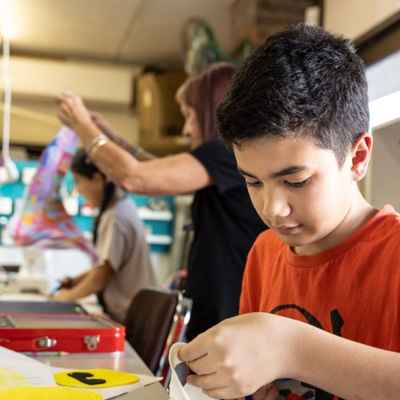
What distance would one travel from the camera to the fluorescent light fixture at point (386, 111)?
1245 mm

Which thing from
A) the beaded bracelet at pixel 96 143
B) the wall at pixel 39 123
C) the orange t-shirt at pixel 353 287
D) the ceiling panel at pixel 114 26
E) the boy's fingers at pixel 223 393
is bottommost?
the boy's fingers at pixel 223 393

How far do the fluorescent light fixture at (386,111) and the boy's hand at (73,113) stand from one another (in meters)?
0.79

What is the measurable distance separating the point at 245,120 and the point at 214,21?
306cm

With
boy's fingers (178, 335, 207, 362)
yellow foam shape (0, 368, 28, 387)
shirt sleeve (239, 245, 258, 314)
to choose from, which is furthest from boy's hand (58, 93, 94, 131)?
boy's fingers (178, 335, 207, 362)

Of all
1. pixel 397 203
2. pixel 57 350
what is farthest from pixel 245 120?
pixel 57 350

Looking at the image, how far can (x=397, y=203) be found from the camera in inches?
43.9

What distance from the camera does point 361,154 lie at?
737 mm

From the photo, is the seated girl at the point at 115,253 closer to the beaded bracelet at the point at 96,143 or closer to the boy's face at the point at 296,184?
the beaded bracelet at the point at 96,143

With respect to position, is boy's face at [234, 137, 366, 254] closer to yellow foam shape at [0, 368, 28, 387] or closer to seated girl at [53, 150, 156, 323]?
yellow foam shape at [0, 368, 28, 387]

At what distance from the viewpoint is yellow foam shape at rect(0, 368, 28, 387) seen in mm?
750

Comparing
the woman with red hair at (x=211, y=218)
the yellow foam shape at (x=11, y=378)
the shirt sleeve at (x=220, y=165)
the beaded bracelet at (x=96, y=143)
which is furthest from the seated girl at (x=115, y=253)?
the yellow foam shape at (x=11, y=378)

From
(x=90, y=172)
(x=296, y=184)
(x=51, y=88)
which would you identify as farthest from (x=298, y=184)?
(x=51, y=88)

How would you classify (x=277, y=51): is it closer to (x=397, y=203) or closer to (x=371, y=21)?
(x=397, y=203)

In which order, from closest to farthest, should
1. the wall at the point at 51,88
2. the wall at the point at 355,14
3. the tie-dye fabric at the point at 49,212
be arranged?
the wall at the point at 355,14, the tie-dye fabric at the point at 49,212, the wall at the point at 51,88
